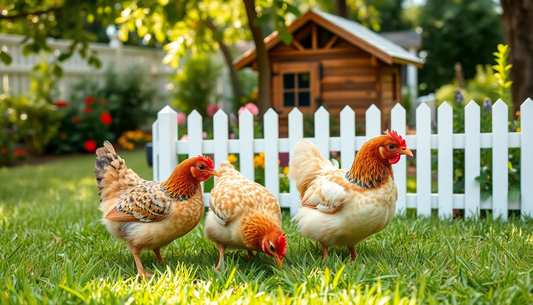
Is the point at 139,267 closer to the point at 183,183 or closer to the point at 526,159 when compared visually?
the point at 183,183

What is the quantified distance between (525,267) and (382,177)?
0.94 m

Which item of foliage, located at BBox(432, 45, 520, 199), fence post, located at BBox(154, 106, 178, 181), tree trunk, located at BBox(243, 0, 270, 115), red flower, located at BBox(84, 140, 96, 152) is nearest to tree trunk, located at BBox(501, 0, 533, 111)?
foliage, located at BBox(432, 45, 520, 199)

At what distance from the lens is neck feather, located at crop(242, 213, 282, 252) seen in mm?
3068

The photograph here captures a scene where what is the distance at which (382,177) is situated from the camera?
3252 mm

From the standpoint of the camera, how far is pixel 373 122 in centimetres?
477

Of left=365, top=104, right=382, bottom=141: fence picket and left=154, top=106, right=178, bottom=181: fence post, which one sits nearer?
left=365, top=104, right=382, bottom=141: fence picket

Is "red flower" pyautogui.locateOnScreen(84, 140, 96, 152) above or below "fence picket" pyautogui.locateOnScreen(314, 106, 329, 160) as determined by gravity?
below

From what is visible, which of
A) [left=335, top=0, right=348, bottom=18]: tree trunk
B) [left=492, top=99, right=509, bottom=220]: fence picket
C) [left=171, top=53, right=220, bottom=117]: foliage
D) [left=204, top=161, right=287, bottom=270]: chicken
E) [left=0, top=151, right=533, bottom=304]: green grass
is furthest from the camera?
[left=171, top=53, right=220, bottom=117]: foliage

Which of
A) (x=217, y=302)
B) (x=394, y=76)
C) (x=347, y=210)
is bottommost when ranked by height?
(x=217, y=302)

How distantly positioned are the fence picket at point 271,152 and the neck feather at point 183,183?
1634mm

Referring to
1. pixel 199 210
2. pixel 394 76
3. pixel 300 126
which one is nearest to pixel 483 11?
pixel 394 76

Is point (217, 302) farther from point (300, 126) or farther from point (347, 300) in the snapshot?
point (300, 126)

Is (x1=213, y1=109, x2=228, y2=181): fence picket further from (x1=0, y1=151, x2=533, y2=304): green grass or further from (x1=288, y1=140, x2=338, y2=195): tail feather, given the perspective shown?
(x1=288, y1=140, x2=338, y2=195): tail feather

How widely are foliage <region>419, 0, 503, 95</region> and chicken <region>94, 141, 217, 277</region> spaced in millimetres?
25792
